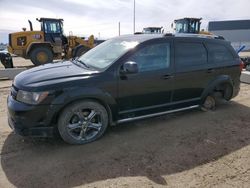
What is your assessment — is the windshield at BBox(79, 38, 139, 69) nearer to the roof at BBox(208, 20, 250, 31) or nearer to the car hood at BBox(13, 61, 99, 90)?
the car hood at BBox(13, 61, 99, 90)

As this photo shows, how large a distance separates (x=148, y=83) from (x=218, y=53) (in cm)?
199

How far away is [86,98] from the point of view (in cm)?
375

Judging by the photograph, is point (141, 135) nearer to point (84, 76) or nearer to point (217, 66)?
point (84, 76)

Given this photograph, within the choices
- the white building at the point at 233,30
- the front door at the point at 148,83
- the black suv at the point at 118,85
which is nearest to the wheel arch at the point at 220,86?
the black suv at the point at 118,85

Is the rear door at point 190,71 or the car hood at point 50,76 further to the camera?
the rear door at point 190,71

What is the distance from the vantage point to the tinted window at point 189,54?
15.2 feet

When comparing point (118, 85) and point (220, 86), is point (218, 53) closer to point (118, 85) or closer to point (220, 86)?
point (220, 86)

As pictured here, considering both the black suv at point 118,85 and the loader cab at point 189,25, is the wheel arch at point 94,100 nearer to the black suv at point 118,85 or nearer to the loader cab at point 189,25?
the black suv at point 118,85

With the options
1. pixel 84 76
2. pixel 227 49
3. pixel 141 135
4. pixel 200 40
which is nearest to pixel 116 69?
pixel 84 76

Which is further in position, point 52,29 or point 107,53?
point 52,29

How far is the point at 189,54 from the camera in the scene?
15.7 feet

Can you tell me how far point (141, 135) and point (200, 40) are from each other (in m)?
2.35

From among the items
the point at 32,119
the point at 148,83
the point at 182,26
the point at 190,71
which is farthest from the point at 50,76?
the point at 182,26

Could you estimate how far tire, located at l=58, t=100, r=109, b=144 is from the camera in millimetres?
3648
